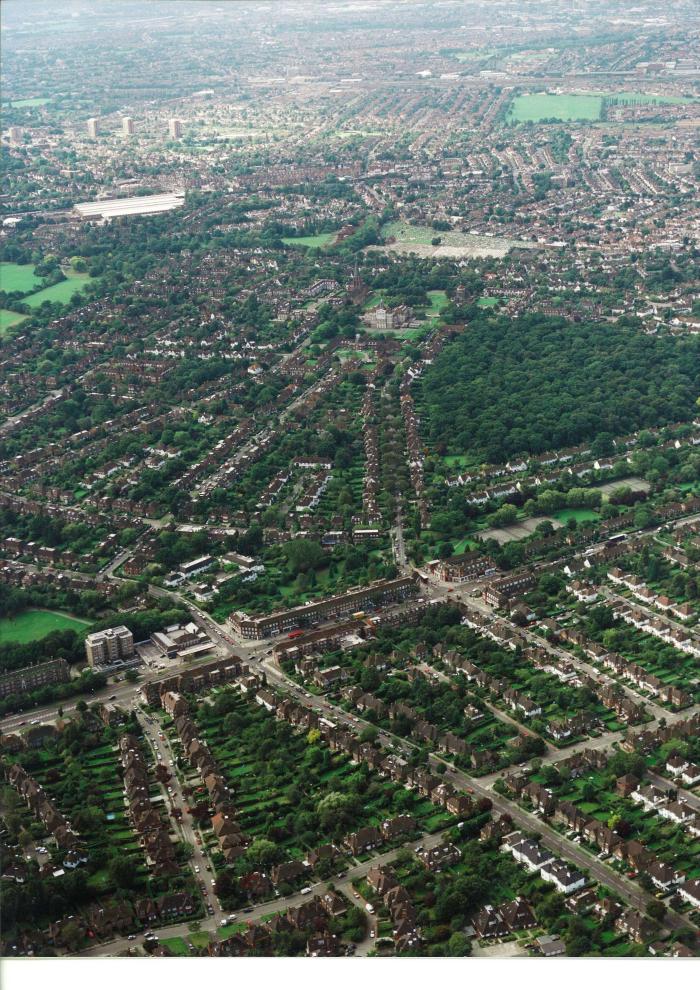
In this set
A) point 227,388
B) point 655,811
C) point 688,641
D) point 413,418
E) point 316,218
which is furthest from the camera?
point 316,218

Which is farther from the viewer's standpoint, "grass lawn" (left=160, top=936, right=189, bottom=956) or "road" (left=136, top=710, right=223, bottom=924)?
"road" (left=136, top=710, right=223, bottom=924)

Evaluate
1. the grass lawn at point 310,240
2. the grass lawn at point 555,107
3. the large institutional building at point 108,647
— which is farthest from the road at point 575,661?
the grass lawn at point 555,107

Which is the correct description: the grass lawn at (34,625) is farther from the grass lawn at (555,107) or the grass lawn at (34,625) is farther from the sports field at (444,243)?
the grass lawn at (555,107)

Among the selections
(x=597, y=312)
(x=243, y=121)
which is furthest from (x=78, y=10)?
(x=597, y=312)

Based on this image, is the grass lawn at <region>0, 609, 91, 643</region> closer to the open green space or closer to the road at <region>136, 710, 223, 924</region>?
the road at <region>136, 710, 223, 924</region>

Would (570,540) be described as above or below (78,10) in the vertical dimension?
below

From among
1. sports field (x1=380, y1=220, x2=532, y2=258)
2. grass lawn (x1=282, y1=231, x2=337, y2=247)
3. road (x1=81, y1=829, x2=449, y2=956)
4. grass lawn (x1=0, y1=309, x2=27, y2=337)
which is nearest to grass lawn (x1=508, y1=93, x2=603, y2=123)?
sports field (x1=380, y1=220, x2=532, y2=258)

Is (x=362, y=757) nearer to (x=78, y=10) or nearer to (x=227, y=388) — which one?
(x=227, y=388)
